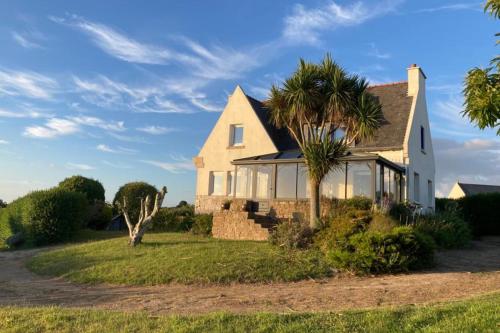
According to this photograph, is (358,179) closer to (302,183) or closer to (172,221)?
(302,183)

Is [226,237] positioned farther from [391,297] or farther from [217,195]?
[391,297]

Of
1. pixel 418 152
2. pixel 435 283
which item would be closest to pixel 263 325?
pixel 435 283

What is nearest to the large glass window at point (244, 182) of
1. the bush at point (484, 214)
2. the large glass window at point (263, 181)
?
the large glass window at point (263, 181)

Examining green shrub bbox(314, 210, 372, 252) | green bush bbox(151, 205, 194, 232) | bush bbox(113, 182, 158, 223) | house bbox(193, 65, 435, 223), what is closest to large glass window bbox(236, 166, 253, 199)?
house bbox(193, 65, 435, 223)

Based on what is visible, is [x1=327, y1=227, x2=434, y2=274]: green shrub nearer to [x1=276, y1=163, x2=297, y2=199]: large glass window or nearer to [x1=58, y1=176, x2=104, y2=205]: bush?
[x1=276, y1=163, x2=297, y2=199]: large glass window

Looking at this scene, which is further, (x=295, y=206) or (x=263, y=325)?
(x=295, y=206)

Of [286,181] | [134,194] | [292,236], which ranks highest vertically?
[286,181]

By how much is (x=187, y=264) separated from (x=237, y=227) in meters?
5.25

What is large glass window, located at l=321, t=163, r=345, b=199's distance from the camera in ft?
59.9

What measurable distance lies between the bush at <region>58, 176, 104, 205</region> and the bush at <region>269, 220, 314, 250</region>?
56.0 feet

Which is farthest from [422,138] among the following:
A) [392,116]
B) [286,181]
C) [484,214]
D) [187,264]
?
[187,264]

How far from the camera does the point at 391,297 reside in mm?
8594

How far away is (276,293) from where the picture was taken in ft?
30.9

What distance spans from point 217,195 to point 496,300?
1912 centimetres
